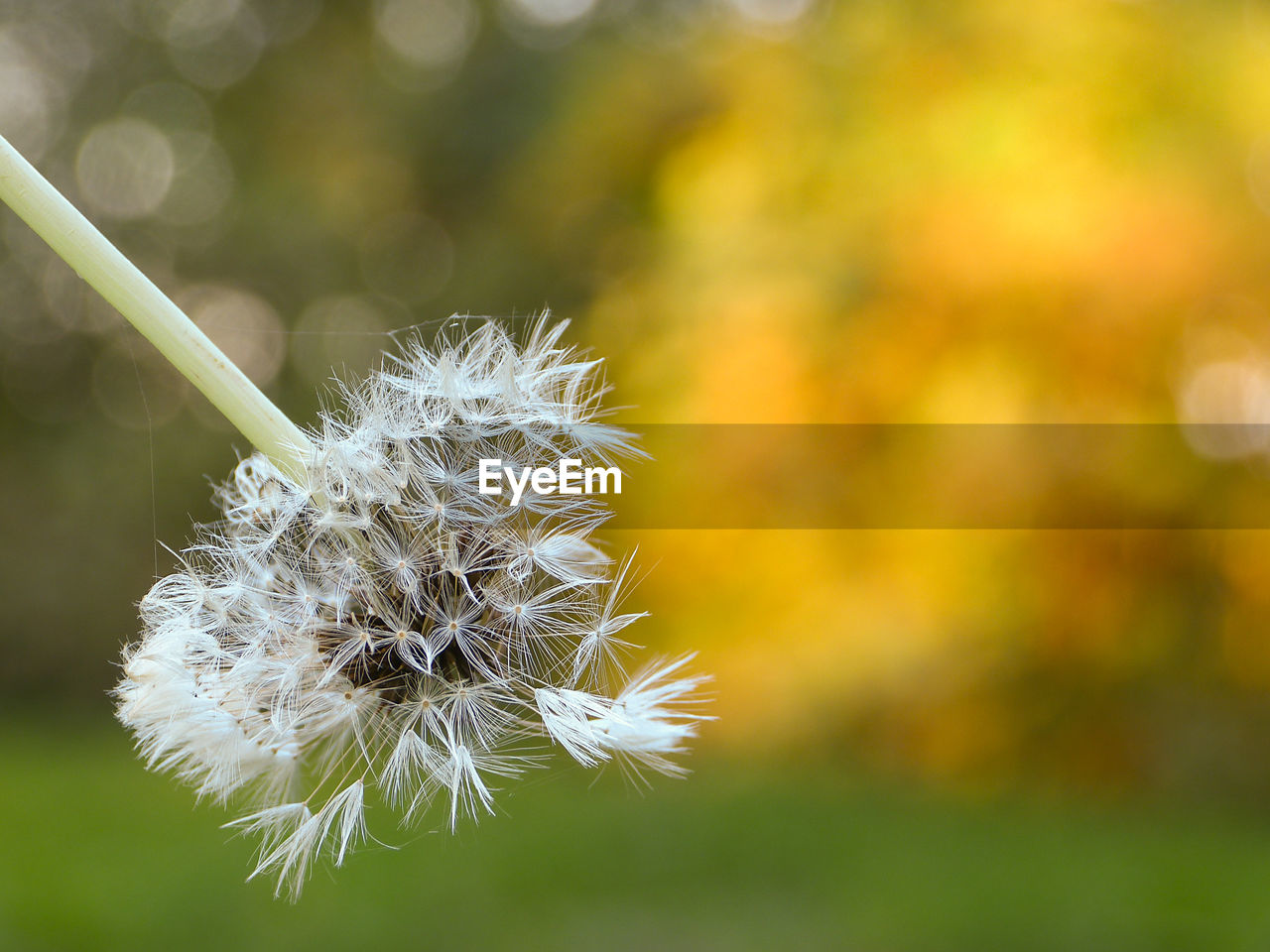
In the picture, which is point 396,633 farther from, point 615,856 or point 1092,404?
point 1092,404

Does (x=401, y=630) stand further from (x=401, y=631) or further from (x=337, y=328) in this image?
(x=337, y=328)

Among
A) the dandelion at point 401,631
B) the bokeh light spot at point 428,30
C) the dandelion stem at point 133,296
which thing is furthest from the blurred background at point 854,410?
the dandelion stem at point 133,296

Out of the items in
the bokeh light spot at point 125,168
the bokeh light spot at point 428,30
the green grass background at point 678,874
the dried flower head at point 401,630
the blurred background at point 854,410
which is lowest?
the dried flower head at point 401,630

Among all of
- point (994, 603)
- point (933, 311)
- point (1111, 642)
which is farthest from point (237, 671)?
point (1111, 642)

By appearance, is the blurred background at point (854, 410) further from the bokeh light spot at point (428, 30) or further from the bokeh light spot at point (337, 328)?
the bokeh light spot at point (428, 30)

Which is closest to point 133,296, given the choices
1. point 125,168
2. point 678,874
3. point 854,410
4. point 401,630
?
point 401,630
